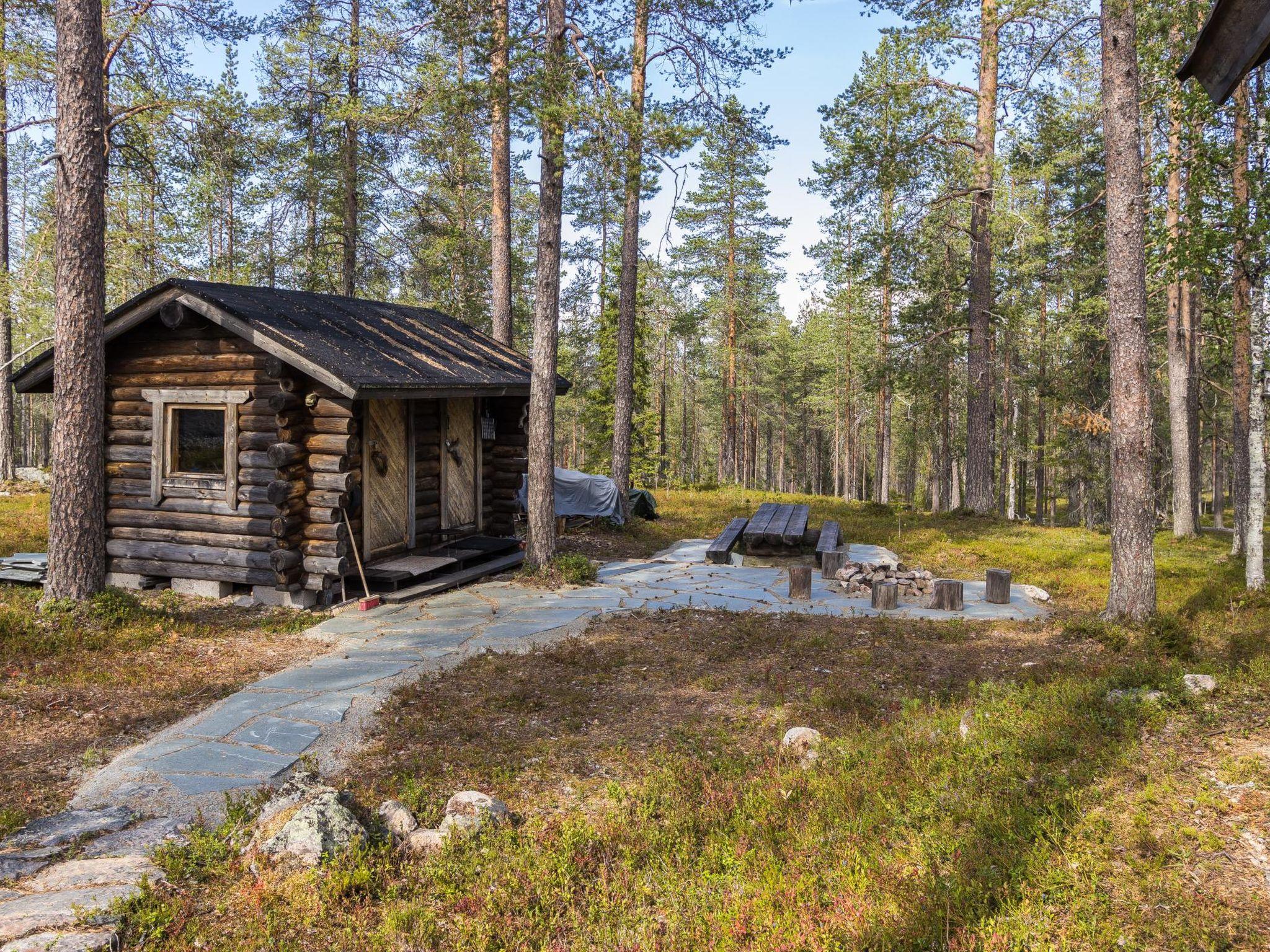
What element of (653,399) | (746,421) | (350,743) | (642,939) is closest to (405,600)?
(350,743)

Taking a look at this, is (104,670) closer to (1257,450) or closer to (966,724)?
(966,724)

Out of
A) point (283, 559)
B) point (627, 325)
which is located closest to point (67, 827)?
point (283, 559)

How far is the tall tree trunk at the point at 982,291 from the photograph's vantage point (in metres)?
17.0

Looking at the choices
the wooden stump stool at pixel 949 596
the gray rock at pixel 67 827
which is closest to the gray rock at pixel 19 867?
the gray rock at pixel 67 827

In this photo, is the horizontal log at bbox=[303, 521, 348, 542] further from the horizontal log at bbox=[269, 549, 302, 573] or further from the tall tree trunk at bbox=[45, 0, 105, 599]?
the tall tree trunk at bbox=[45, 0, 105, 599]

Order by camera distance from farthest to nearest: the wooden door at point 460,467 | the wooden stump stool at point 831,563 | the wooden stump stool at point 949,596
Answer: the wooden door at point 460,467 < the wooden stump stool at point 831,563 < the wooden stump stool at point 949,596

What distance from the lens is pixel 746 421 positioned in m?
45.5

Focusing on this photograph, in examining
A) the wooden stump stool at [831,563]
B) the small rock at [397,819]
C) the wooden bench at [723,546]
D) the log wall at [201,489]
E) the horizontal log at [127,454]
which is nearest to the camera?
the small rock at [397,819]

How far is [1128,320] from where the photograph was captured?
8.49 meters

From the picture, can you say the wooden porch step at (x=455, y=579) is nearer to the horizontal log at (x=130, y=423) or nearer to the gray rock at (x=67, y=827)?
the horizontal log at (x=130, y=423)

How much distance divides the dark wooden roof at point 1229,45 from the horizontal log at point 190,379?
9.56 metres

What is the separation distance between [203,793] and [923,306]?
64.9 ft

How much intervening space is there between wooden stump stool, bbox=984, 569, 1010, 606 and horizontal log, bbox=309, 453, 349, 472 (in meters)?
8.71

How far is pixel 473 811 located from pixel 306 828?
0.90 m
